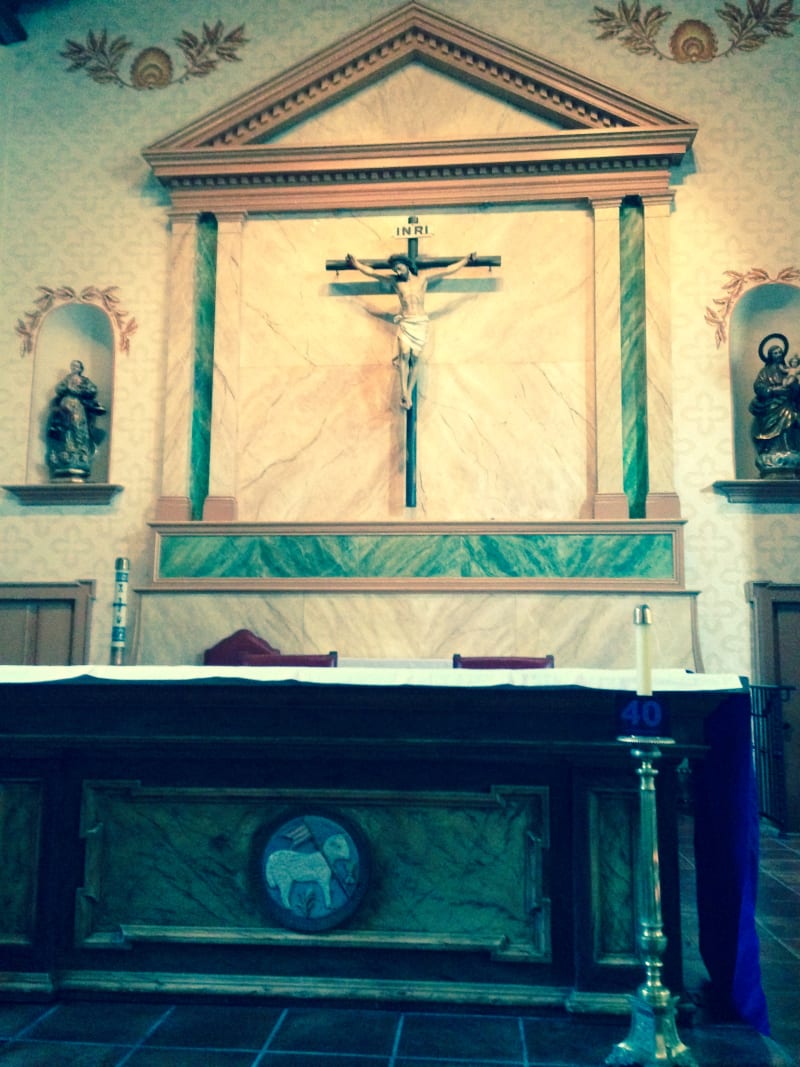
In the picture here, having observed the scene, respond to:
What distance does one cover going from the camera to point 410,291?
6.40m

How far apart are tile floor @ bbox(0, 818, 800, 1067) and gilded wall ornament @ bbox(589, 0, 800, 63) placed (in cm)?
615

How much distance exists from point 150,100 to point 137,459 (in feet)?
8.78

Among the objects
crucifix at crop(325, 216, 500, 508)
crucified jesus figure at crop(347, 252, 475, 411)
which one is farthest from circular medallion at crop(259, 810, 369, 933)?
crucified jesus figure at crop(347, 252, 475, 411)

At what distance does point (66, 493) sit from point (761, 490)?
4.66 metres

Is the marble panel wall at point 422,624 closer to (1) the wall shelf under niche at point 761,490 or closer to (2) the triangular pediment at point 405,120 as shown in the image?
(1) the wall shelf under niche at point 761,490

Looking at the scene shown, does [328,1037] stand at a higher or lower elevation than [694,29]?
lower

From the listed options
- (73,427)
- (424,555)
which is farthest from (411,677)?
(73,427)

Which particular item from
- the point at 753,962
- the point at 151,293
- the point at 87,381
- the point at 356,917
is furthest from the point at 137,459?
the point at 753,962

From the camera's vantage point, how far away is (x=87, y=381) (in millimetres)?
6883

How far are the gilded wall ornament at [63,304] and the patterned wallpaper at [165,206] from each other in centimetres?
5

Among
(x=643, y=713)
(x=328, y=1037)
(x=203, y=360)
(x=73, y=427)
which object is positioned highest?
(x=203, y=360)

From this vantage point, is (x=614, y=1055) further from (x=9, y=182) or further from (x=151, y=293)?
(x=9, y=182)

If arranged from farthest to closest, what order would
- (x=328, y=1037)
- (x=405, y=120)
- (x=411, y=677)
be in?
(x=405, y=120) < (x=411, y=677) < (x=328, y=1037)

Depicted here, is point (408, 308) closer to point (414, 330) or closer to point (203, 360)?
point (414, 330)
